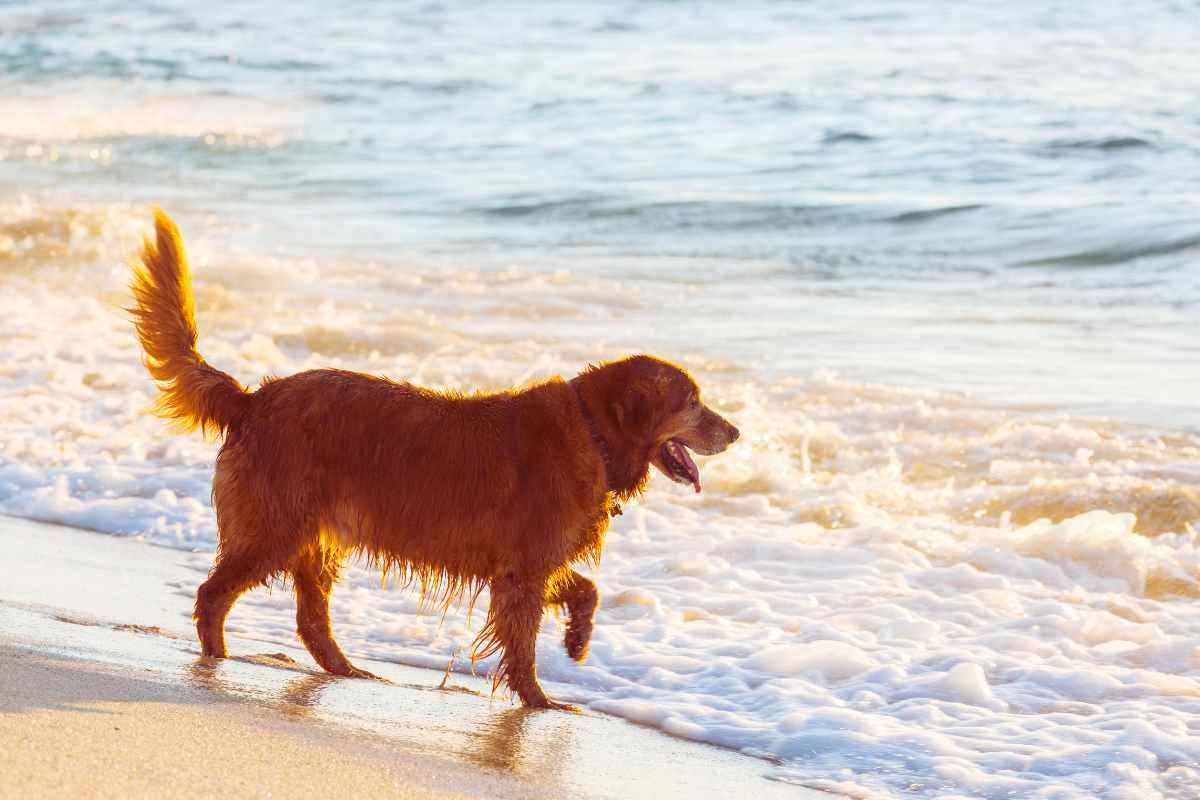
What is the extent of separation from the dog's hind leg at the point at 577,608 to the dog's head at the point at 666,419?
0.51 m

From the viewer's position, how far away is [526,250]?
1672 centimetres

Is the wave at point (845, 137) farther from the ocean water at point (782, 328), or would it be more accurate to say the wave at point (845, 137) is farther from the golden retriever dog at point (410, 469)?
the golden retriever dog at point (410, 469)

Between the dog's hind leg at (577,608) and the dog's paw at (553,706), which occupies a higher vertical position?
the dog's hind leg at (577,608)

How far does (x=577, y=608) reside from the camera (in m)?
5.51

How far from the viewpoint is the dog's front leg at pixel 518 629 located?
16.9 ft

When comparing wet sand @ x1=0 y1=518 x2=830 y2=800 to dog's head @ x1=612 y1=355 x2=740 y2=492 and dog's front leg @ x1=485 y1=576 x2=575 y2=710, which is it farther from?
dog's head @ x1=612 y1=355 x2=740 y2=492

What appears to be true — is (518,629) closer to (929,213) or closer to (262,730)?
(262,730)

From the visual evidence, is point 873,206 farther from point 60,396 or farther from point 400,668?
point 400,668

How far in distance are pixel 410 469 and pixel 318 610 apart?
30.3 inches

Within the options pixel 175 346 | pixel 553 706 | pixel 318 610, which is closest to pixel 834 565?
pixel 553 706

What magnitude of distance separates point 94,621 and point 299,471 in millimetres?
1113

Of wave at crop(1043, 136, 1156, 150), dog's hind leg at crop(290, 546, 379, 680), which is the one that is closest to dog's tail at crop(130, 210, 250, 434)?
dog's hind leg at crop(290, 546, 379, 680)

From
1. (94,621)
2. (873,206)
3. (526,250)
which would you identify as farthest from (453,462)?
(873,206)

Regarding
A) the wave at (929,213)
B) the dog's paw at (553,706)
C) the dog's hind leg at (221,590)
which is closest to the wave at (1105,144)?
the wave at (929,213)
